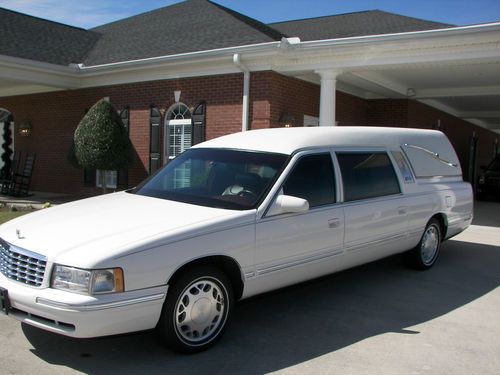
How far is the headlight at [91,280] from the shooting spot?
10.8ft

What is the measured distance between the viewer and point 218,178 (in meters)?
4.73

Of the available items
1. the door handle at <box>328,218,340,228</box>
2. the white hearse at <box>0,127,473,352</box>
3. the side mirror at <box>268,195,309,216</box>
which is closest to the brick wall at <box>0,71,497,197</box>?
the white hearse at <box>0,127,473,352</box>

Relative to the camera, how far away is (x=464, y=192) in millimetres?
7137

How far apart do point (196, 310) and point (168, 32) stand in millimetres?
11463

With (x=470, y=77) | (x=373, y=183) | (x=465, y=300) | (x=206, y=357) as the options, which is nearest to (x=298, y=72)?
(x=470, y=77)

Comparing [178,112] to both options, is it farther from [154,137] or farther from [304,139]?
[304,139]

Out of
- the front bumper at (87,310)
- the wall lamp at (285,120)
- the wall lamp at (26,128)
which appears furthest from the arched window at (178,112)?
the front bumper at (87,310)

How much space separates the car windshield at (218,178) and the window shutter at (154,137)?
746 centimetres

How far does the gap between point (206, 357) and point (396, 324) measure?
1819 millimetres

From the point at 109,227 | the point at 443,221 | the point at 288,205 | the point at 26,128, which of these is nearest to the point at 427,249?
the point at 443,221

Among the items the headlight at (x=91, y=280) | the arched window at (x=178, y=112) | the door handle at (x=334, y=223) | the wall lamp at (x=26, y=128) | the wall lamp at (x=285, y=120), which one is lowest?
the headlight at (x=91, y=280)

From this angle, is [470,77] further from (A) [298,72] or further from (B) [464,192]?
(B) [464,192]

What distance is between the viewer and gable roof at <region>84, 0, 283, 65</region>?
11789mm

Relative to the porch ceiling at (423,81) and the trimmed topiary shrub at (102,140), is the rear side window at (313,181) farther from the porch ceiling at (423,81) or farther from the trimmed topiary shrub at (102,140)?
the trimmed topiary shrub at (102,140)
